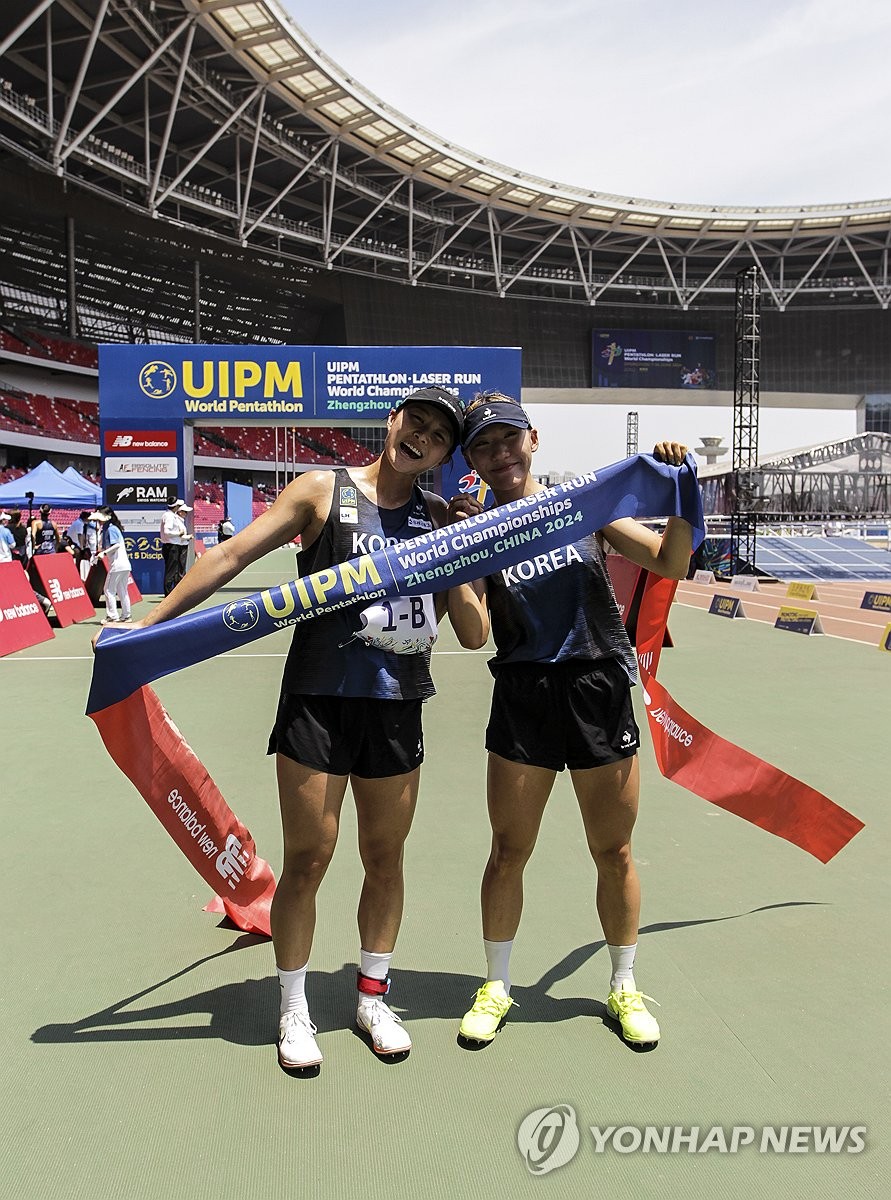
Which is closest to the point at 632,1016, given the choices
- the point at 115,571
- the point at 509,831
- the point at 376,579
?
the point at 509,831

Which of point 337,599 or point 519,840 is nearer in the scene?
point 337,599

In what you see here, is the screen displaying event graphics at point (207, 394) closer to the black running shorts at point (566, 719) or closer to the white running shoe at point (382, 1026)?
the black running shorts at point (566, 719)

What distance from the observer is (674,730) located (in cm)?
313

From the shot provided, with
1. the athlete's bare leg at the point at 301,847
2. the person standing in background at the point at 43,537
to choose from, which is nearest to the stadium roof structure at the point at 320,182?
the person standing in background at the point at 43,537

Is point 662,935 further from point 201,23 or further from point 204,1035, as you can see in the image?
point 201,23

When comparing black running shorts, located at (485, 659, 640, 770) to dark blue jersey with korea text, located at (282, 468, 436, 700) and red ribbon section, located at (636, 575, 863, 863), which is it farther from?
red ribbon section, located at (636, 575, 863, 863)

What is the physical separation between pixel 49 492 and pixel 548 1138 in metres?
21.8

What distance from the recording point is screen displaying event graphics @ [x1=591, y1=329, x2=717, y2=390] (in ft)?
179

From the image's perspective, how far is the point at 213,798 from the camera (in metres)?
2.76

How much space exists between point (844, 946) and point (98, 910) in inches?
109

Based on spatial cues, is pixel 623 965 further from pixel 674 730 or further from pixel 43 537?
pixel 43 537

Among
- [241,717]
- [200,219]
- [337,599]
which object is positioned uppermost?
[200,219]

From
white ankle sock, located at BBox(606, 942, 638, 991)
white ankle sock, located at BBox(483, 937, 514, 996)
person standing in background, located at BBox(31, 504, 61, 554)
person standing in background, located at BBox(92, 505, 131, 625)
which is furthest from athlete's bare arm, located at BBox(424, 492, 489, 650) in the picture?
person standing in background, located at BBox(31, 504, 61, 554)

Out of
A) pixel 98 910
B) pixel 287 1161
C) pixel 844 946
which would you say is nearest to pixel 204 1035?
pixel 287 1161
